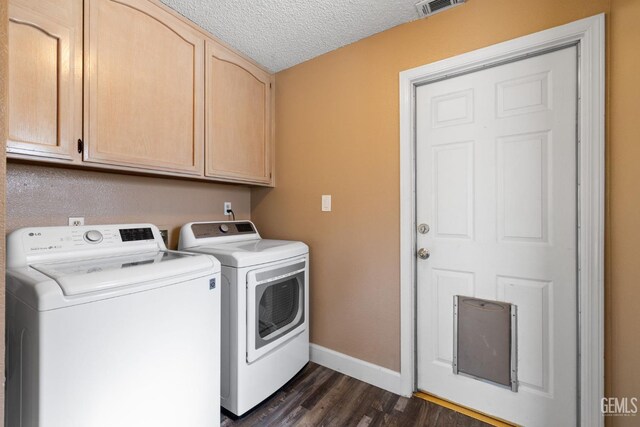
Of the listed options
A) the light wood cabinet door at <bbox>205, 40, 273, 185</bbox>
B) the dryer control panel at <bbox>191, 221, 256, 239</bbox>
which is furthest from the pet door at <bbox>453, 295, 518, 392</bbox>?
the light wood cabinet door at <bbox>205, 40, 273, 185</bbox>

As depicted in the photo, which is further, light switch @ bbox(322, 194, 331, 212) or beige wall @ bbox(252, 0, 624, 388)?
light switch @ bbox(322, 194, 331, 212)

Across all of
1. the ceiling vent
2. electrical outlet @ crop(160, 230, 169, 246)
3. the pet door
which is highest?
the ceiling vent

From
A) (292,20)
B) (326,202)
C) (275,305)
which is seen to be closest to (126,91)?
(292,20)

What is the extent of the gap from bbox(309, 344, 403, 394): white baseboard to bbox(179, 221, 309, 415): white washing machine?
12 centimetres

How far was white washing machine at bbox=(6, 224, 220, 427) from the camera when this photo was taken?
2.77ft

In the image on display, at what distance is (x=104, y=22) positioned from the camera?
128 centimetres

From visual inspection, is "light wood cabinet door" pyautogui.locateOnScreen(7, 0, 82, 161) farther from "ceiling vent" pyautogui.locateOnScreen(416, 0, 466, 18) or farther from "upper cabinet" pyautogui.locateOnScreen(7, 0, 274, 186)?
"ceiling vent" pyautogui.locateOnScreen(416, 0, 466, 18)

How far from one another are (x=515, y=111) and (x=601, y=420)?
1.46 metres

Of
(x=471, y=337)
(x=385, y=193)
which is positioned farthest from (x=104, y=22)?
(x=471, y=337)

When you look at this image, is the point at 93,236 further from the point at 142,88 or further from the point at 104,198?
the point at 142,88

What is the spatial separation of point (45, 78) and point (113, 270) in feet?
2.81

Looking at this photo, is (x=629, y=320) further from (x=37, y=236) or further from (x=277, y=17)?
(x=37, y=236)

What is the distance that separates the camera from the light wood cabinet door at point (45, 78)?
1049mm

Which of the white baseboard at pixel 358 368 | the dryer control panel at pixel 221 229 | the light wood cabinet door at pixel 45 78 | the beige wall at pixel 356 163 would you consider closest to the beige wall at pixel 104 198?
the dryer control panel at pixel 221 229
